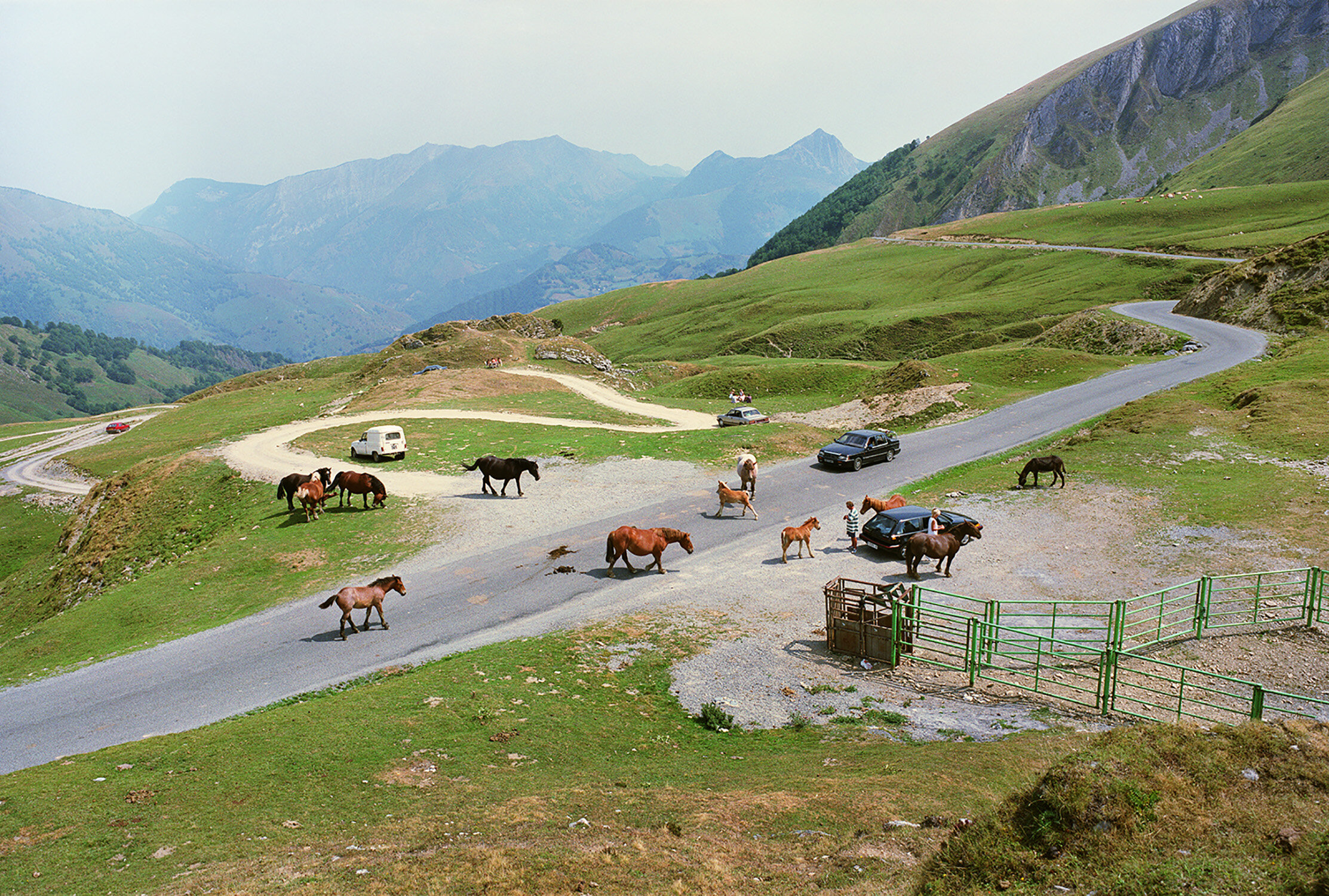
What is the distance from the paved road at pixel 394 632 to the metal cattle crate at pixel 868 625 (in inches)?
203

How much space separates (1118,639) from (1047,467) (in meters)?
17.4

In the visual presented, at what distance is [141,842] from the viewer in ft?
33.3

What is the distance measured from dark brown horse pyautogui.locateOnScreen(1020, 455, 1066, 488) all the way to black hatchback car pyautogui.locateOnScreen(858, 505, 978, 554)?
7304mm

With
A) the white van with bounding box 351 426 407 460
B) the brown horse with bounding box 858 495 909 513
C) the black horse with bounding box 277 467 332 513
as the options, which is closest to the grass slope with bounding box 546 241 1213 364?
the brown horse with bounding box 858 495 909 513

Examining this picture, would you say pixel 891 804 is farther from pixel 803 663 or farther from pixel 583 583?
pixel 583 583

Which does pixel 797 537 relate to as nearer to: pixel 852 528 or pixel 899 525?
pixel 852 528

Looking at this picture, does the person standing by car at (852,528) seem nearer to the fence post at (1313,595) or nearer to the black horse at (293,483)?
the fence post at (1313,595)

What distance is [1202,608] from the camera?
1781cm

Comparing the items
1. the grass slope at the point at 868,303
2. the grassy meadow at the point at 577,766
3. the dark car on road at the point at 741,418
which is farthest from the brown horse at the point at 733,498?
the grass slope at the point at 868,303

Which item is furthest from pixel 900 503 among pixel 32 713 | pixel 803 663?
pixel 32 713

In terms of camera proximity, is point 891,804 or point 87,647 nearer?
point 891,804

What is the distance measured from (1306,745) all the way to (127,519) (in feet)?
146

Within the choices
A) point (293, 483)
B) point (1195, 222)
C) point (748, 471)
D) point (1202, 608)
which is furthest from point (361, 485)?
point (1195, 222)

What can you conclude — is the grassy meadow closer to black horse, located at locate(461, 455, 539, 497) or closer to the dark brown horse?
the dark brown horse
